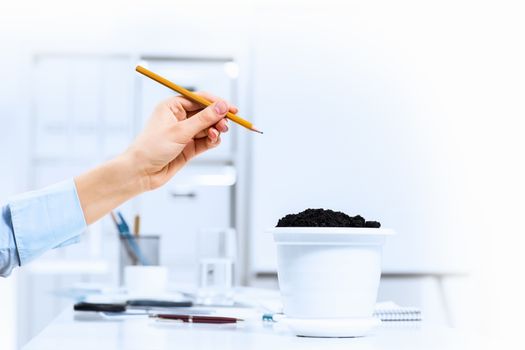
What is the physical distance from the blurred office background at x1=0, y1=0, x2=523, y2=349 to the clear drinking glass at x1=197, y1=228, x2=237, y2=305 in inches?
54.3

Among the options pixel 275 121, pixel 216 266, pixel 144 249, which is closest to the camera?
pixel 216 266

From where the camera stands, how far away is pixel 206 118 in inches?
46.6

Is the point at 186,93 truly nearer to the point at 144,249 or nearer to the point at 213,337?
the point at 213,337

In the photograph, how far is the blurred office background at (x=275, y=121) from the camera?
3234 millimetres

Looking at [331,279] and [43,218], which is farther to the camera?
[43,218]

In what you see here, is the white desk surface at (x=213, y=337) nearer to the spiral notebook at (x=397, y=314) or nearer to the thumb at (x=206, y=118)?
the spiral notebook at (x=397, y=314)

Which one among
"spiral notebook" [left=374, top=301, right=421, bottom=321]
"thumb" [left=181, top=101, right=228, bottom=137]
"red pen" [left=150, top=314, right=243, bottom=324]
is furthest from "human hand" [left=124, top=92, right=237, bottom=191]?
→ "spiral notebook" [left=374, top=301, right=421, bottom=321]

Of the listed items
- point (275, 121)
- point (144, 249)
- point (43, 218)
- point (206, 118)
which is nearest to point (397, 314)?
point (206, 118)

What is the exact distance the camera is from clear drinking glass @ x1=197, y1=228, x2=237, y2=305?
1.70 m

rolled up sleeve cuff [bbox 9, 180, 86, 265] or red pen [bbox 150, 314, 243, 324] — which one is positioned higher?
rolled up sleeve cuff [bbox 9, 180, 86, 265]

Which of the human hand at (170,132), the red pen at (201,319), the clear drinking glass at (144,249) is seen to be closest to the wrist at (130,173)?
the human hand at (170,132)

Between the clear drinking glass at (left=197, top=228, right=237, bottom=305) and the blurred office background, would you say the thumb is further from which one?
the blurred office background

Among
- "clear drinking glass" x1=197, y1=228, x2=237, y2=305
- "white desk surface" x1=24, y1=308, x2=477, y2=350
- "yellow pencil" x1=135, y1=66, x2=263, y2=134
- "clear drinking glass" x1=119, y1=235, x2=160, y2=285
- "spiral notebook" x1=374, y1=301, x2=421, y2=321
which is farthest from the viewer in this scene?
"clear drinking glass" x1=119, y1=235, x2=160, y2=285

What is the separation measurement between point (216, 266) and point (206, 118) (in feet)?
2.13
